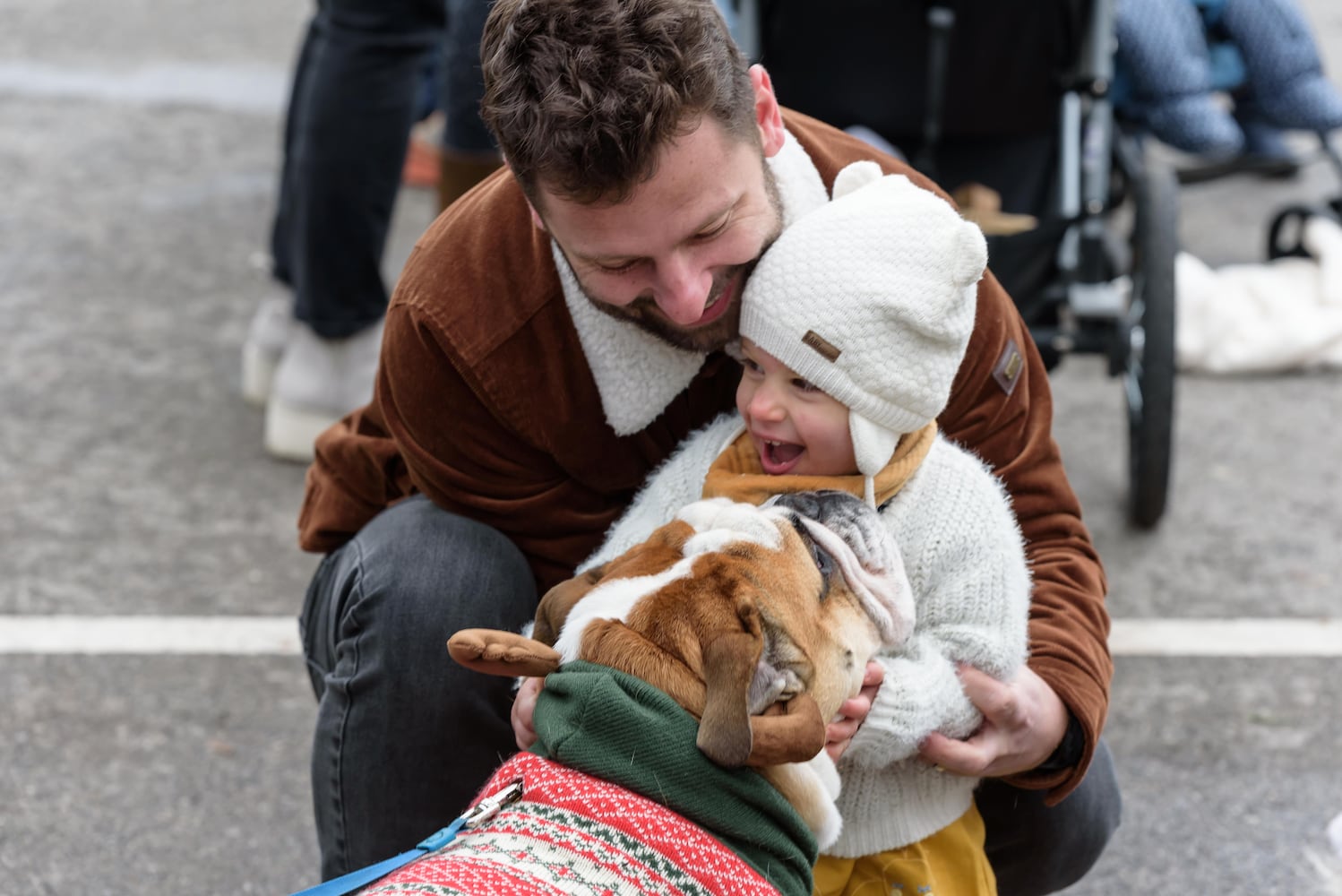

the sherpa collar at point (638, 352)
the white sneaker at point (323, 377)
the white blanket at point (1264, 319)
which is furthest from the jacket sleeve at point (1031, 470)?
the white blanket at point (1264, 319)

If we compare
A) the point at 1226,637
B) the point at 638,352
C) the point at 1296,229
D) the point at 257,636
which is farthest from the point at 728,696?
the point at 1296,229

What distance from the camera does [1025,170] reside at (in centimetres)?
378

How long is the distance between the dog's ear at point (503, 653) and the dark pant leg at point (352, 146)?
2166mm

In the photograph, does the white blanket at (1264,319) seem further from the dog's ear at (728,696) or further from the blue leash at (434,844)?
the blue leash at (434,844)

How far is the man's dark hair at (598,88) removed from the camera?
1757 millimetres

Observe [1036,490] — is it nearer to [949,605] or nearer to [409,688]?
[949,605]

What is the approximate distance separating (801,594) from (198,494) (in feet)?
8.22

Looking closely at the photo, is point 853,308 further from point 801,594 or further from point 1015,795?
point 1015,795

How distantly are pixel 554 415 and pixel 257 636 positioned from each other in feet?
4.57

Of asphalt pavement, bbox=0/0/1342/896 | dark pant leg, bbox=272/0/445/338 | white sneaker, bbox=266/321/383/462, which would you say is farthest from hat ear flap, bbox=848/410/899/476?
white sneaker, bbox=266/321/383/462

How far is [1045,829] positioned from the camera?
2137 millimetres

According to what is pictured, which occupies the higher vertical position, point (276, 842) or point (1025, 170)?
point (1025, 170)

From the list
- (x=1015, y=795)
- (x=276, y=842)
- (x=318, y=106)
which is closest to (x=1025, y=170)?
(x=318, y=106)

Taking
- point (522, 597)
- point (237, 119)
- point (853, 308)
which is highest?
point (853, 308)
